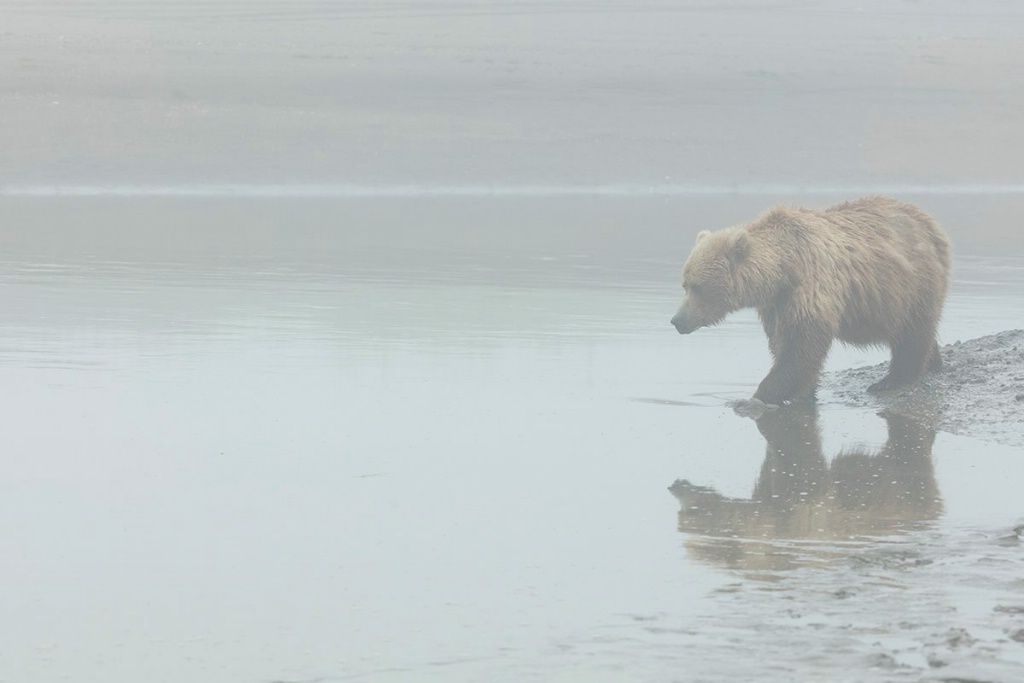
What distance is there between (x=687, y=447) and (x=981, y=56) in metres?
34.4

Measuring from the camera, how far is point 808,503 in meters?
6.12

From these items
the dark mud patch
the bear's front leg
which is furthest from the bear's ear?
the dark mud patch

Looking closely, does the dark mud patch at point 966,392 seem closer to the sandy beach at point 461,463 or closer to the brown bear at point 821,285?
the sandy beach at point 461,463

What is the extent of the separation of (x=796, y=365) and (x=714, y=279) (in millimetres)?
555

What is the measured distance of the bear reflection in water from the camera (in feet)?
17.7

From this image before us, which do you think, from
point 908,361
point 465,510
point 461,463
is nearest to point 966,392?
point 908,361

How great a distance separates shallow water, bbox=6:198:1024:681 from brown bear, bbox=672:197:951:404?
354mm

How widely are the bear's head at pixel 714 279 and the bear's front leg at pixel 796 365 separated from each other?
308mm

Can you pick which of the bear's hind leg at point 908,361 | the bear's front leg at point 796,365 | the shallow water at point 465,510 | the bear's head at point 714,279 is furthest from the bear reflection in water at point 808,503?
the bear's hind leg at point 908,361

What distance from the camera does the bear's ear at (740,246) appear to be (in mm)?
8211

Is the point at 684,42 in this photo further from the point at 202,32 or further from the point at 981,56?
the point at 202,32

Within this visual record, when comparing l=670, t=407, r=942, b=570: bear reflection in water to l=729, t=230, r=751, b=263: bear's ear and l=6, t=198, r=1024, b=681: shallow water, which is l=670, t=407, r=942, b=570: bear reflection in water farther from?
l=729, t=230, r=751, b=263: bear's ear

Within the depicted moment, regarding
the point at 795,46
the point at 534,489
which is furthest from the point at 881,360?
the point at 795,46

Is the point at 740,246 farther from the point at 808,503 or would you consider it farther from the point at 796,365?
the point at 808,503
